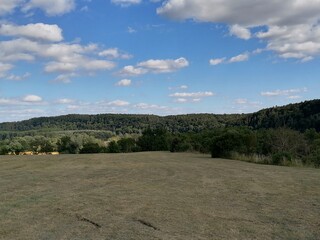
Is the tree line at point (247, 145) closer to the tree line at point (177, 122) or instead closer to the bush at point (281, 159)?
the bush at point (281, 159)

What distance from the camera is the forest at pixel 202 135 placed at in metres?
31.4

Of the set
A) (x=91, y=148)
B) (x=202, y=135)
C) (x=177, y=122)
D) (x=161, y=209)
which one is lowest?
(x=91, y=148)

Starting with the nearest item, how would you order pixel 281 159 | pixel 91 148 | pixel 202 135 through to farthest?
pixel 281 159, pixel 202 135, pixel 91 148

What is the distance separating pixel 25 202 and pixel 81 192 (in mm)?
1934

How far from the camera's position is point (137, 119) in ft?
526

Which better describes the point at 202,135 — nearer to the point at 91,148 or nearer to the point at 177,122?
the point at 91,148

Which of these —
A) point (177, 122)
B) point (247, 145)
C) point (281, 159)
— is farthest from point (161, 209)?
point (177, 122)

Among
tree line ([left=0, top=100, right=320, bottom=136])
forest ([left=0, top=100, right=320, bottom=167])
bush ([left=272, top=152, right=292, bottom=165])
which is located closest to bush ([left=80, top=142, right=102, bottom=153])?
forest ([left=0, top=100, right=320, bottom=167])

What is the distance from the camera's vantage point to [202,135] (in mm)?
56406

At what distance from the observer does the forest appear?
3141 centimetres

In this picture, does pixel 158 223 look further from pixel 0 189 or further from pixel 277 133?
pixel 277 133

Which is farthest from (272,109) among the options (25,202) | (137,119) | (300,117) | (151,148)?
(25,202)

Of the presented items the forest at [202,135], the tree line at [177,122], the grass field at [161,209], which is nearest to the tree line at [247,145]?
Result: the forest at [202,135]

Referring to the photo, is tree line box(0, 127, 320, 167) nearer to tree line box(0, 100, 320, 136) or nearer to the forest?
the forest
